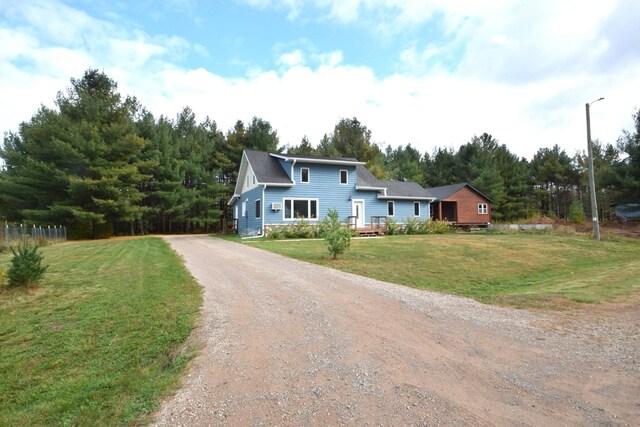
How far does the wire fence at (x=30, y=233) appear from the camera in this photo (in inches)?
688

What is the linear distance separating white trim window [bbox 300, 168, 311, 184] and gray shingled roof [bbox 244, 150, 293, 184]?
88 cm

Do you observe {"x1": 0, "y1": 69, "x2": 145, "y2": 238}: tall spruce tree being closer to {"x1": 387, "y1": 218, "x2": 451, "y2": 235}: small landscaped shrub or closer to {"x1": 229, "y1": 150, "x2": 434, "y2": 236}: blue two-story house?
{"x1": 229, "y1": 150, "x2": 434, "y2": 236}: blue two-story house

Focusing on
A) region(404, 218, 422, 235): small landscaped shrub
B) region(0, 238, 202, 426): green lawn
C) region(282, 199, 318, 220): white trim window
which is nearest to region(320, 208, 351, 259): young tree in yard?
region(0, 238, 202, 426): green lawn

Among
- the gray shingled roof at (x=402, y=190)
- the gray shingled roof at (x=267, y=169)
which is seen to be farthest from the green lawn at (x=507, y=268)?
the gray shingled roof at (x=402, y=190)

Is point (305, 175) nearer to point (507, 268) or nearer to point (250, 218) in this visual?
point (250, 218)

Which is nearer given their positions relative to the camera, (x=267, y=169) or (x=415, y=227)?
(x=267, y=169)

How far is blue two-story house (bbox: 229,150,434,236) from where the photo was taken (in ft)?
74.4

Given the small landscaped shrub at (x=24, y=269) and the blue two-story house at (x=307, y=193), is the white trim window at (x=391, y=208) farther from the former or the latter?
the small landscaped shrub at (x=24, y=269)

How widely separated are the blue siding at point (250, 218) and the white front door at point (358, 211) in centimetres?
662

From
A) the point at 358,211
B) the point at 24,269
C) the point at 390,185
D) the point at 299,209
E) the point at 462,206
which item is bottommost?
the point at 24,269

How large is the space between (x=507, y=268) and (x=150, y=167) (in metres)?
28.7

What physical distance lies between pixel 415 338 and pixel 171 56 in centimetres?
1573

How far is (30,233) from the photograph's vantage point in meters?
20.9

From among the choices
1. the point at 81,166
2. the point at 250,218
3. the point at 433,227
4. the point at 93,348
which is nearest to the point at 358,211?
the point at 433,227
